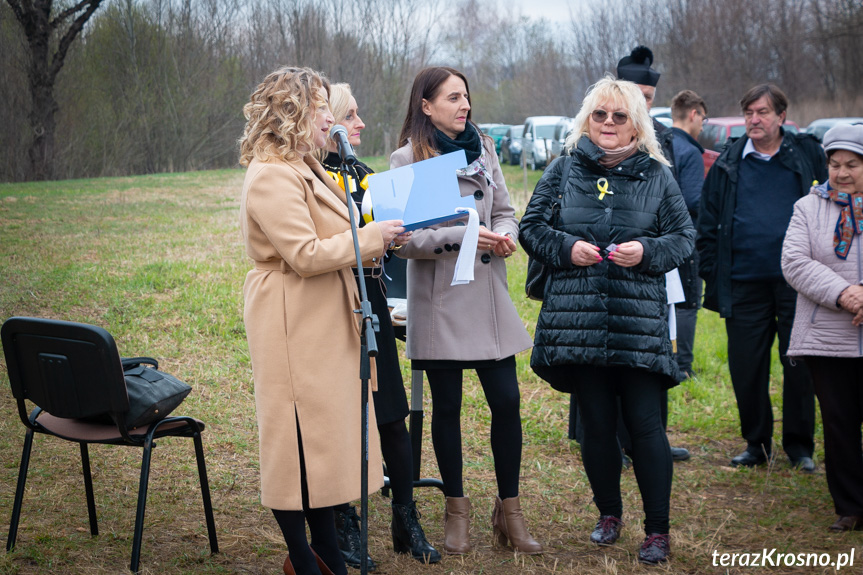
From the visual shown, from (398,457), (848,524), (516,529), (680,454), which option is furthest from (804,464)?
(398,457)

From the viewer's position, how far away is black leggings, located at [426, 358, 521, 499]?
365cm

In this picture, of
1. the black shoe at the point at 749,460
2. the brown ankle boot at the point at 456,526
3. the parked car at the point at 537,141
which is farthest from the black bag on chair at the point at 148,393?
the parked car at the point at 537,141

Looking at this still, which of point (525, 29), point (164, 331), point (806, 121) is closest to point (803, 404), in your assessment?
point (164, 331)

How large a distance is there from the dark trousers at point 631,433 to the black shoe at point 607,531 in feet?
0.38

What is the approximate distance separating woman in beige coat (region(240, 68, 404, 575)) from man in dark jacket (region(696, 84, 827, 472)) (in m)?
2.59

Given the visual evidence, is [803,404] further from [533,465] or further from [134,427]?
[134,427]

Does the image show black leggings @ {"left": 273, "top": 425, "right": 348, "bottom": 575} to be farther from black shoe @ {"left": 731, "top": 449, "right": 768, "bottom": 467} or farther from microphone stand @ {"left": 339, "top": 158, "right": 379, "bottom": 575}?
black shoe @ {"left": 731, "top": 449, "right": 768, "bottom": 467}

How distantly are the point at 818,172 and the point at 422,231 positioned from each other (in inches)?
103

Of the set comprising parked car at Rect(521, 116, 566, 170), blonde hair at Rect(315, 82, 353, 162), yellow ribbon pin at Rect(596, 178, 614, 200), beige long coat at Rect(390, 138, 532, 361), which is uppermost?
parked car at Rect(521, 116, 566, 170)

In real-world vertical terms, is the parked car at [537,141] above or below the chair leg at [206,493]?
above

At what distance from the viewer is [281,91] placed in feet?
9.51

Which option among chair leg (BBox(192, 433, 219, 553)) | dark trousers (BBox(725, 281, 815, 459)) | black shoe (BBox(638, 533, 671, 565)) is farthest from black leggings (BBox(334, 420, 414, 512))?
dark trousers (BBox(725, 281, 815, 459))

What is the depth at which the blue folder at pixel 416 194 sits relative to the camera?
3.19 meters

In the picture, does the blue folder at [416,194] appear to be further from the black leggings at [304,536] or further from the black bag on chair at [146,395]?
the black bag on chair at [146,395]
